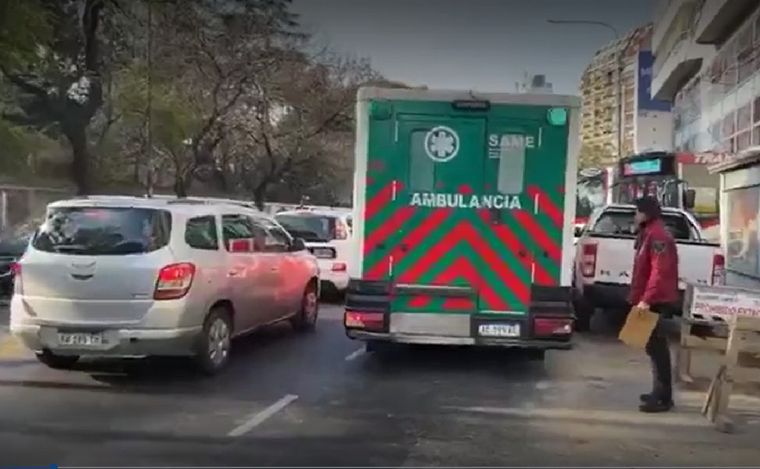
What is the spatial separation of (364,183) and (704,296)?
3.21m

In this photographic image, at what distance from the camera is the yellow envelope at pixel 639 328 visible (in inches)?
316

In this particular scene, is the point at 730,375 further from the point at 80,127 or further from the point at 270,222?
the point at 80,127

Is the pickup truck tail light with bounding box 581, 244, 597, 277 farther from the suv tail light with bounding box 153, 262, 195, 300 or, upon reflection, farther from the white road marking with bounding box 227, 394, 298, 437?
the suv tail light with bounding box 153, 262, 195, 300

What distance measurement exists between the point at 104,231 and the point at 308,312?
431 cm

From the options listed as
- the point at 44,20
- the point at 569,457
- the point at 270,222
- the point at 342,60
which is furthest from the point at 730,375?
the point at 342,60

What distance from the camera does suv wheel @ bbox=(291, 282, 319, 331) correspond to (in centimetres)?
1237

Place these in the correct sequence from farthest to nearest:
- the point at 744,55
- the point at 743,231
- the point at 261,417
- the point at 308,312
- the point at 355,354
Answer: the point at 744,55 → the point at 743,231 → the point at 308,312 → the point at 355,354 → the point at 261,417

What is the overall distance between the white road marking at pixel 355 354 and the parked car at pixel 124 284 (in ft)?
4.89

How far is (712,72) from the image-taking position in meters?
37.0

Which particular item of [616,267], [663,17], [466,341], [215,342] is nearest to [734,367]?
[466,341]

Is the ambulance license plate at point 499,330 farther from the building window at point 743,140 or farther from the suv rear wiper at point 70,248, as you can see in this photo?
the building window at point 743,140

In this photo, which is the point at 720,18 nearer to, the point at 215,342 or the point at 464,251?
the point at 464,251

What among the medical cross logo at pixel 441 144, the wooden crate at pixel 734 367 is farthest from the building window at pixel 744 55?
the wooden crate at pixel 734 367

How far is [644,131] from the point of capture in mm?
63156
